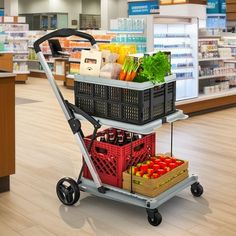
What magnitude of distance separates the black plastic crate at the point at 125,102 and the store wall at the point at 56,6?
21792 mm

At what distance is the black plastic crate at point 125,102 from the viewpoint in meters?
3.39

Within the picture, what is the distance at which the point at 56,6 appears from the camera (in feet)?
80.6

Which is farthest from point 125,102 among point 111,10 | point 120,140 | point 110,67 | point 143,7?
point 111,10

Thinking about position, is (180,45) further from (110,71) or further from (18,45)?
(18,45)

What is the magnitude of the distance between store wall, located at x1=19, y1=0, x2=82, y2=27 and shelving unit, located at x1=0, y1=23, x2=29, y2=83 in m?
12.1

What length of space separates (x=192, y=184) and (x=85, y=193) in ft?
3.15

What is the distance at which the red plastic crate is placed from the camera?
3.58m

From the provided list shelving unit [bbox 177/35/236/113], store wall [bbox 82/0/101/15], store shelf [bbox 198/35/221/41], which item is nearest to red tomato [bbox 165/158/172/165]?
shelving unit [bbox 177/35/236/113]

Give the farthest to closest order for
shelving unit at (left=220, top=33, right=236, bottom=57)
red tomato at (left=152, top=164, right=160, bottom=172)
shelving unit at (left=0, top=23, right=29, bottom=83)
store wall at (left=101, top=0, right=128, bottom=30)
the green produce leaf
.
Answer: store wall at (left=101, top=0, right=128, bottom=30) < shelving unit at (left=0, top=23, right=29, bottom=83) < shelving unit at (left=220, top=33, right=236, bottom=57) < red tomato at (left=152, top=164, right=160, bottom=172) < the green produce leaf

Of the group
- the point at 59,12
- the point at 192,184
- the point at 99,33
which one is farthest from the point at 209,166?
the point at 59,12

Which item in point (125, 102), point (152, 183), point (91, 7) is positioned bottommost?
point (152, 183)

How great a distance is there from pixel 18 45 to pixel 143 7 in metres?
4.98

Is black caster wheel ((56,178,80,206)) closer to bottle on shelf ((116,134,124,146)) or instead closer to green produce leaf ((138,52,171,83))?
bottle on shelf ((116,134,124,146))

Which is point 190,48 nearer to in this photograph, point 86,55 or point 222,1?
point 86,55
